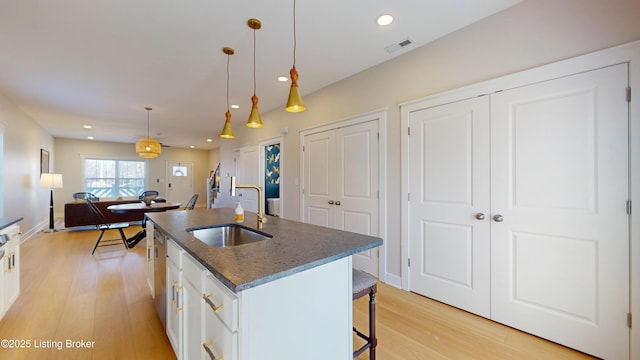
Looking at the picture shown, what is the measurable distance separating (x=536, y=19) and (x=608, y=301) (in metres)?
2.08

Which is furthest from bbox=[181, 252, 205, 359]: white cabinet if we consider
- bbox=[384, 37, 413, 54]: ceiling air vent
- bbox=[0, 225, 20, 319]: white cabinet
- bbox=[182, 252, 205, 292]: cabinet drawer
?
bbox=[384, 37, 413, 54]: ceiling air vent

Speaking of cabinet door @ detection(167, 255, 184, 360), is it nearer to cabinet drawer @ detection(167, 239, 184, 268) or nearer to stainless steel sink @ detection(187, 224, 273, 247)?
cabinet drawer @ detection(167, 239, 184, 268)

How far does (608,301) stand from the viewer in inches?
65.6

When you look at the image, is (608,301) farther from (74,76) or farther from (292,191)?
(74,76)

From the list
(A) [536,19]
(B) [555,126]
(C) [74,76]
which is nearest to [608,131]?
(B) [555,126]

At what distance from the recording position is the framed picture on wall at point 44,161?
6.16m

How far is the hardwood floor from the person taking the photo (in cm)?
175

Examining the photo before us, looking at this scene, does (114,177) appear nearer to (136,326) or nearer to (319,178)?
(319,178)

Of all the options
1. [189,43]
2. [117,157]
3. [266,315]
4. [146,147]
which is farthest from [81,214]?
[266,315]

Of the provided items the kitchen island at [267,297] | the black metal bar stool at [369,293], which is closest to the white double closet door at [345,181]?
the black metal bar stool at [369,293]

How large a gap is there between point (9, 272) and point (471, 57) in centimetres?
450

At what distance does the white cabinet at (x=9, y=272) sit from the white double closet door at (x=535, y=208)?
3.66 meters

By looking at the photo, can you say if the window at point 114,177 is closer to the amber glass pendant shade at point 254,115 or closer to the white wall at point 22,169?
the white wall at point 22,169

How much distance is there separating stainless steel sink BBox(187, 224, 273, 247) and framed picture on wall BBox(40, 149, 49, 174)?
7.36m
